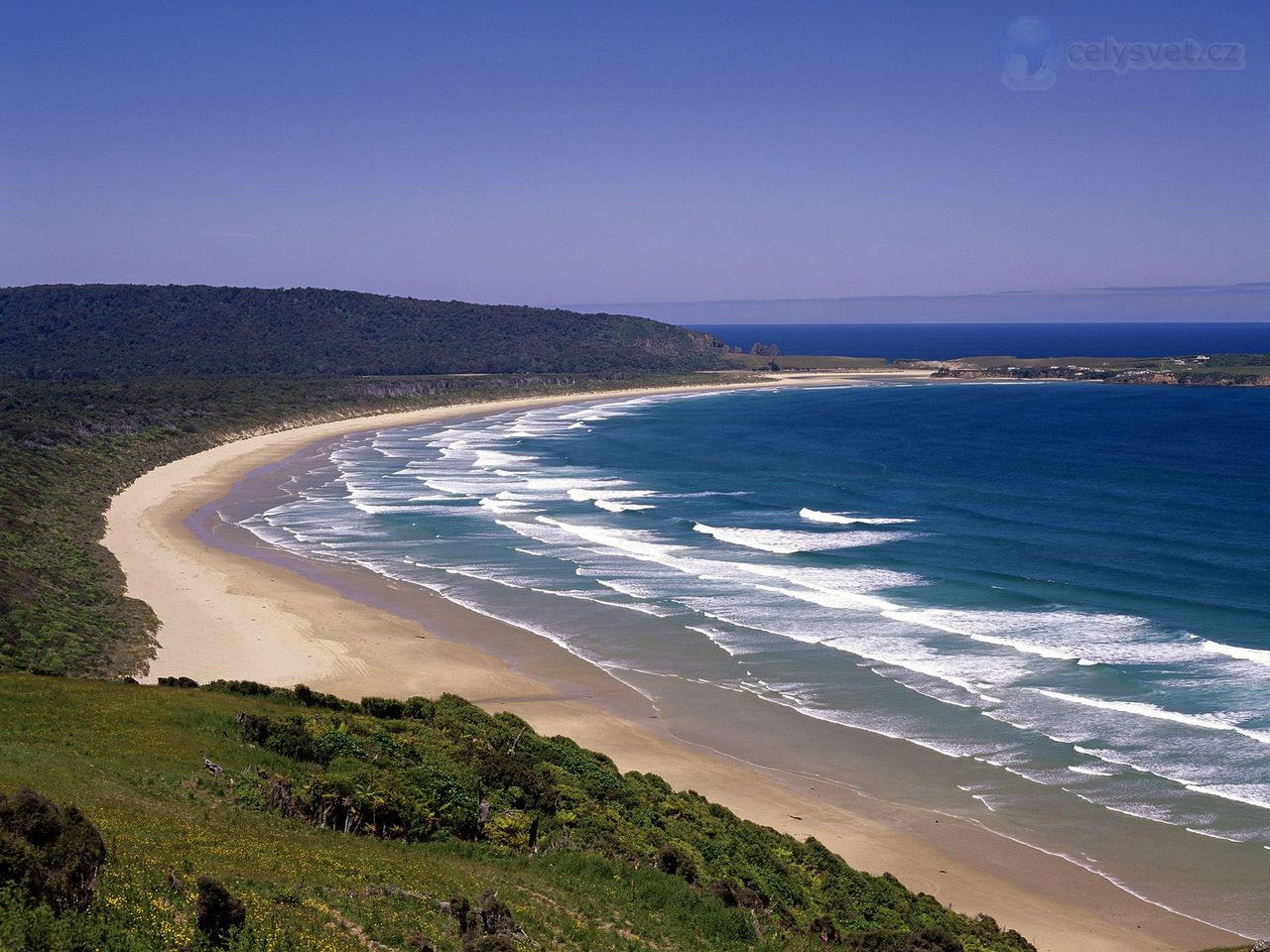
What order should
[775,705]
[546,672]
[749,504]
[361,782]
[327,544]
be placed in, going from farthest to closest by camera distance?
[749,504]
[327,544]
[546,672]
[775,705]
[361,782]

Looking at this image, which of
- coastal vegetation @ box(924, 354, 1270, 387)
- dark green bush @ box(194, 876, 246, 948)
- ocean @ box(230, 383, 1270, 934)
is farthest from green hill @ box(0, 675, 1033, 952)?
coastal vegetation @ box(924, 354, 1270, 387)

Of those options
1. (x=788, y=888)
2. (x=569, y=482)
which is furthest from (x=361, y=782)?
(x=569, y=482)

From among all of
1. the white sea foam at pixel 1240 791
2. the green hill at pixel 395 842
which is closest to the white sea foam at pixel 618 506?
the green hill at pixel 395 842

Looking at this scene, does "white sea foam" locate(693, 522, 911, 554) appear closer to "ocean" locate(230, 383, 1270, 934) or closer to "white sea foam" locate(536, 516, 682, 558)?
"ocean" locate(230, 383, 1270, 934)

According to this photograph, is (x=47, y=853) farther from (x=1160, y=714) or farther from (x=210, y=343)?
(x=210, y=343)

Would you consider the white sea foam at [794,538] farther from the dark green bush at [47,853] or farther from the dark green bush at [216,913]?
the dark green bush at [47,853]

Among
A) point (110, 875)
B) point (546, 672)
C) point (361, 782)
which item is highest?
point (110, 875)

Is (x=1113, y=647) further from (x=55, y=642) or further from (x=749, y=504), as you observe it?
(x=55, y=642)
